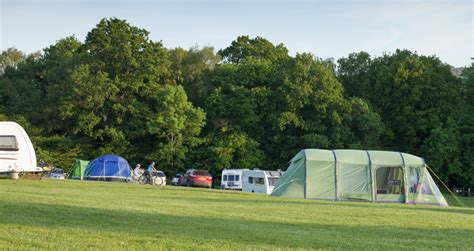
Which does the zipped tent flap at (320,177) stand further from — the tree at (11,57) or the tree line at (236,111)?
the tree at (11,57)

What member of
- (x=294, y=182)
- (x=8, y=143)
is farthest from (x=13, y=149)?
(x=294, y=182)

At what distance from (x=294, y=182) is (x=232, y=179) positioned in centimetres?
1673

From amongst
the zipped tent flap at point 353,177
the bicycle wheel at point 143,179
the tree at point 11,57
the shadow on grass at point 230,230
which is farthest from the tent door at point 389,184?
the tree at point 11,57

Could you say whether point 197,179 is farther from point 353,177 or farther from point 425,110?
point 425,110

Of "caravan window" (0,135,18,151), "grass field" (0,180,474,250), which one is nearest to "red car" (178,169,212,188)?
"caravan window" (0,135,18,151)

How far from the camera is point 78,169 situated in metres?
45.9

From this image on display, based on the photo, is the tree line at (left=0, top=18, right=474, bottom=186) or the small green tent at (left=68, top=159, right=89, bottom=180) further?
the tree line at (left=0, top=18, right=474, bottom=186)

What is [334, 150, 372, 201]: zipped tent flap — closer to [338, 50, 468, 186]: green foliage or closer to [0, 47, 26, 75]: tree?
[338, 50, 468, 186]: green foliage

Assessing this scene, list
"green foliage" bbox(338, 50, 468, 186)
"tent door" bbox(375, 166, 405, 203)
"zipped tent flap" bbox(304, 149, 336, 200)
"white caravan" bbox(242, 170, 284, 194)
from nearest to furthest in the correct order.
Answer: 1. "zipped tent flap" bbox(304, 149, 336, 200)
2. "tent door" bbox(375, 166, 405, 203)
3. "white caravan" bbox(242, 170, 284, 194)
4. "green foliage" bbox(338, 50, 468, 186)

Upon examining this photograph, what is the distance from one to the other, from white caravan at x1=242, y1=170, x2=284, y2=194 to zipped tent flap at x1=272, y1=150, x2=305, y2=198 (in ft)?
30.0

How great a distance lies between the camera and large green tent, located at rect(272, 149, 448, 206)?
83.2 ft

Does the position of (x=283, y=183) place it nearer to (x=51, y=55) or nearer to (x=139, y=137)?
(x=139, y=137)

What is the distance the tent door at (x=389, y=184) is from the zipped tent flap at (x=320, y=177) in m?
1.93

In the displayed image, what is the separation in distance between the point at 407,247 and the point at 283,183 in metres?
16.5
